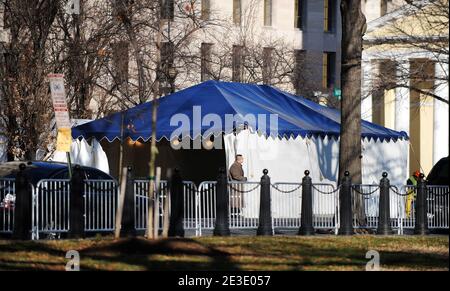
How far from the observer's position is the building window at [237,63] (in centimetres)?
5672

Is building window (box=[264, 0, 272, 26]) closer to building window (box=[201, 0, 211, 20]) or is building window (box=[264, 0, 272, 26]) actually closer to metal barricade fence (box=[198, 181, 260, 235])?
building window (box=[201, 0, 211, 20])

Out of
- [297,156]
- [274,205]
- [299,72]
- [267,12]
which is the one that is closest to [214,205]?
[274,205]

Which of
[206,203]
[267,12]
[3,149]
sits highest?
[267,12]

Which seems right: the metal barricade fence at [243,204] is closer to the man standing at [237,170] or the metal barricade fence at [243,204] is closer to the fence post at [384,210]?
the fence post at [384,210]

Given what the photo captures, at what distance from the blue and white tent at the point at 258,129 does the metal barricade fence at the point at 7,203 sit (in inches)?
291

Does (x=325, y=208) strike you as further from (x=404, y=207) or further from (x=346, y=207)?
(x=404, y=207)

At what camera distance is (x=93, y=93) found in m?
49.5

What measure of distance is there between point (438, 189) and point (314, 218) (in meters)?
3.13

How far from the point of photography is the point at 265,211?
28.2 meters

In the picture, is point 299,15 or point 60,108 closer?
point 60,108

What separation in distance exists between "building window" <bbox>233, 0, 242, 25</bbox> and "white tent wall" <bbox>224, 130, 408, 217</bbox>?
93.8 feet

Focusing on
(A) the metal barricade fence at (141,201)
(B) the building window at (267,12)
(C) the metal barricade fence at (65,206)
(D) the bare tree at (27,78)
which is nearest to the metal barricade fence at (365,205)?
(A) the metal barricade fence at (141,201)

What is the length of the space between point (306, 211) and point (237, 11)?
127 ft

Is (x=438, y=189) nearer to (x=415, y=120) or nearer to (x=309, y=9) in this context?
(x=415, y=120)
